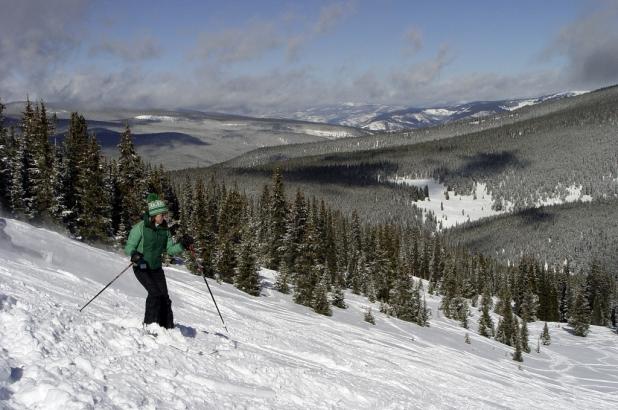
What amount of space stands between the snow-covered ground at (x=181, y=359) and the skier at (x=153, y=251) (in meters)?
0.48

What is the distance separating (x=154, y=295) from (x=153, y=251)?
3.11ft

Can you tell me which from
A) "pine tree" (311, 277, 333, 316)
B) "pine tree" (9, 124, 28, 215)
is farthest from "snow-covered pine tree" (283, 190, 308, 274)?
"pine tree" (9, 124, 28, 215)

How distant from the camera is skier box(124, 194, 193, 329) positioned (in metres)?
9.98

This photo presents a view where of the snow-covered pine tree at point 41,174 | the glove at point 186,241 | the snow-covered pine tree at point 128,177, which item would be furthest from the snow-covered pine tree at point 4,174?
the glove at point 186,241

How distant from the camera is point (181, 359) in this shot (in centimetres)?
910

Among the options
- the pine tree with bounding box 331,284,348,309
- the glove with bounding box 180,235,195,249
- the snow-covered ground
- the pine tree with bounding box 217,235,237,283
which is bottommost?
the pine tree with bounding box 331,284,348,309

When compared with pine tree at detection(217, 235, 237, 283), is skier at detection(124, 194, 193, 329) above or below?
above

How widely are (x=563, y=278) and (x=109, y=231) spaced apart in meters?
102

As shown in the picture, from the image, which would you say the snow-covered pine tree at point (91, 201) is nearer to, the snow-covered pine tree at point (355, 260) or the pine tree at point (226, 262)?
the pine tree at point (226, 262)

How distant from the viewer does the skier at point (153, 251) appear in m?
9.98

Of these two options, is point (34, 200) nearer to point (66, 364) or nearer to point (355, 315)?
point (355, 315)

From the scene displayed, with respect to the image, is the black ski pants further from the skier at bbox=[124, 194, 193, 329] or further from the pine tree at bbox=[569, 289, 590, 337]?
the pine tree at bbox=[569, 289, 590, 337]

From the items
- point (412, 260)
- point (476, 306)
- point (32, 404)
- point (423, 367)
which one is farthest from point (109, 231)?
point (412, 260)

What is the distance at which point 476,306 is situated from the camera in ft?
299
